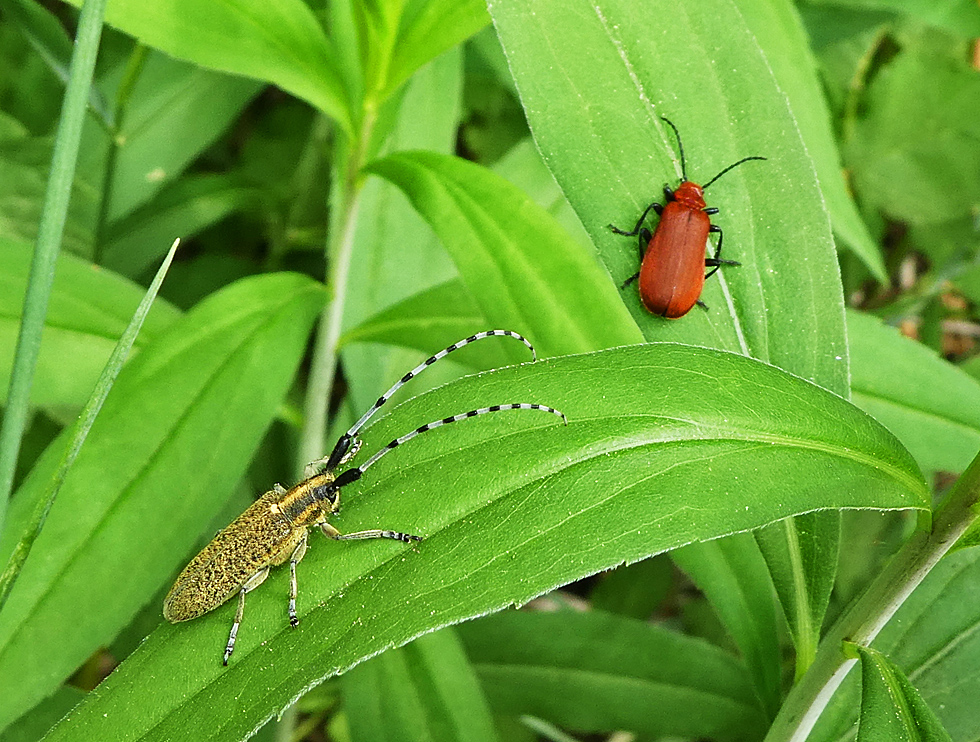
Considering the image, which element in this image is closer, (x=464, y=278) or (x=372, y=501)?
(x=372, y=501)

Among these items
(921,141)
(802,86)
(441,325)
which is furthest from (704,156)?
(921,141)

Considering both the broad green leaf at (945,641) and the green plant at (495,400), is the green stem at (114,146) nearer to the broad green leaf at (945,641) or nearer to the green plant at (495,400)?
the green plant at (495,400)

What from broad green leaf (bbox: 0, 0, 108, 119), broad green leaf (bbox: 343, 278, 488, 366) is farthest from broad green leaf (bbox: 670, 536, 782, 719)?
broad green leaf (bbox: 0, 0, 108, 119)

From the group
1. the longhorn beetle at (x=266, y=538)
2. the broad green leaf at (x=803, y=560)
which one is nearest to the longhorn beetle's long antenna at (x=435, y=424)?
the longhorn beetle at (x=266, y=538)

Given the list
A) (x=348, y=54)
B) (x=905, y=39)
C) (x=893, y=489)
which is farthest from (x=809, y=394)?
(x=905, y=39)

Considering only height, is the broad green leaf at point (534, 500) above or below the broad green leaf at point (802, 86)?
below

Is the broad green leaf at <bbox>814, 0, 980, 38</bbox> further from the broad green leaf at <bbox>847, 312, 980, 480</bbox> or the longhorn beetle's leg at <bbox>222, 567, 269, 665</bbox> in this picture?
the longhorn beetle's leg at <bbox>222, 567, 269, 665</bbox>

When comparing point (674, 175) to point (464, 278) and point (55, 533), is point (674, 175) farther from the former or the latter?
point (55, 533)
